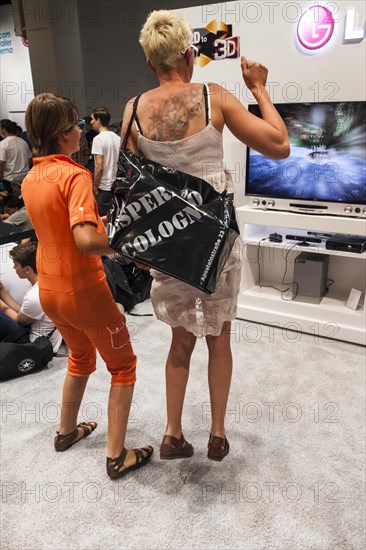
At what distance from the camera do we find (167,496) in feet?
5.31

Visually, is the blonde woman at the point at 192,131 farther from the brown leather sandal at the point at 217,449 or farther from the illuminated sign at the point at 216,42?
the illuminated sign at the point at 216,42

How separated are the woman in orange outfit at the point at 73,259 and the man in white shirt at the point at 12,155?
383cm

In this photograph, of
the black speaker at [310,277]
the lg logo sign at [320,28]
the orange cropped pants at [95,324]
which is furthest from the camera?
the black speaker at [310,277]

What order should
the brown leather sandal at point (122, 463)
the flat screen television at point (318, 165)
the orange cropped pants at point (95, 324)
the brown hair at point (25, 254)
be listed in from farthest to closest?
the flat screen television at point (318, 165)
the brown hair at point (25, 254)
the brown leather sandal at point (122, 463)
the orange cropped pants at point (95, 324)

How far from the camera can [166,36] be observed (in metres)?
1.27

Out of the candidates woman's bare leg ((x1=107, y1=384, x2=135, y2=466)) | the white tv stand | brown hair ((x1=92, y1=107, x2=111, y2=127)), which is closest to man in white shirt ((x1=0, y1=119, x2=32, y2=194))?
brown hair ((x1=92, y1=107, x2=111, y2=127))

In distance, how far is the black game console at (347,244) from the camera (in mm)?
2648

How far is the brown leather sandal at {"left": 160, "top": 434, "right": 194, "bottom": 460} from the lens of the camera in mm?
1696

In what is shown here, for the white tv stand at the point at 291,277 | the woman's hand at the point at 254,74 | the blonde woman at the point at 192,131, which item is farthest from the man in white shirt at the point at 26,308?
the woman's hand at the point at 254,74

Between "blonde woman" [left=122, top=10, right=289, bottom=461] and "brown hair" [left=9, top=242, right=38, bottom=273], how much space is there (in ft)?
3.70

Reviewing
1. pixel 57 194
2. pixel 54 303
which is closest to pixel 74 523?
pixel 54 303

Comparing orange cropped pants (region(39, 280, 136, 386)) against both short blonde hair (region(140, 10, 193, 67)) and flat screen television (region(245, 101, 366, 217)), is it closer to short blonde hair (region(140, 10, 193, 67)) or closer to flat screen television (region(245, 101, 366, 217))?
short blonde hair (region(140, 10, 193, 67))

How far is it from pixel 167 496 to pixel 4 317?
56.8 inches

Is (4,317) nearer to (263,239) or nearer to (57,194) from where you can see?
(57,194)
